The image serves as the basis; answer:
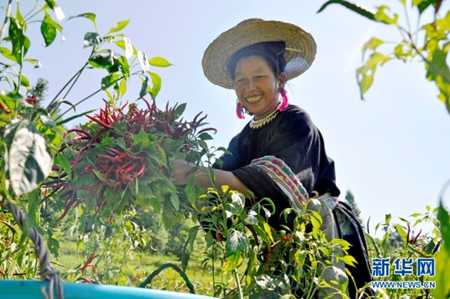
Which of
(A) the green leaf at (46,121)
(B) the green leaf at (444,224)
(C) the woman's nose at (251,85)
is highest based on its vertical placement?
(C) the woman's nose at (251,85)

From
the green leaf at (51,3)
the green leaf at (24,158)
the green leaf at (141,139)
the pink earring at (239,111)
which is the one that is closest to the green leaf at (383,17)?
the green leaf at (24,158)

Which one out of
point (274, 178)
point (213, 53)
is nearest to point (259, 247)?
point (274, 178)

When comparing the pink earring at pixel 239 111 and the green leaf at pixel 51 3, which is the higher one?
the pink earring at pixel 239 111

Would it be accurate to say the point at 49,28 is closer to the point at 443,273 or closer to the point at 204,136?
the point at 204,136

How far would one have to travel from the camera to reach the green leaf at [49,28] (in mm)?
549

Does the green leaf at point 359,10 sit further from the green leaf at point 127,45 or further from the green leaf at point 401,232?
the green leaf at point 401,232

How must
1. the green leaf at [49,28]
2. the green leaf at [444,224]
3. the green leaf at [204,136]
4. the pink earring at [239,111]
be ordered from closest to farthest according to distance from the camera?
1. the green leaf at [444,224]
2. the green leaf at [49,28]
3. the green leaf at [204,136]
4. the pink earring at [239,111]

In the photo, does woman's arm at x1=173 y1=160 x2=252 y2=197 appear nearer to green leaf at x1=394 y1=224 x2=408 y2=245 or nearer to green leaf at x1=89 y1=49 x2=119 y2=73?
green leaf at x1=89 y1=49 x2=119 y2=73

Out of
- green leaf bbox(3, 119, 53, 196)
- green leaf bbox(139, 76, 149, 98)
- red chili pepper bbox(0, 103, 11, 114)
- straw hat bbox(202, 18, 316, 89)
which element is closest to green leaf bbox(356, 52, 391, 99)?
green leaf bbox(3, 119, 53, 196)

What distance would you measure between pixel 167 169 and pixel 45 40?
273mm

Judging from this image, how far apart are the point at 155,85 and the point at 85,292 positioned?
37 centimetres

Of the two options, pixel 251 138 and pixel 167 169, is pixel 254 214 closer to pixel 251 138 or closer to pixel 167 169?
pixel 167 169

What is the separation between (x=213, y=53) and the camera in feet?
4.55

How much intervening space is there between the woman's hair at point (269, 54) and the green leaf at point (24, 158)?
957mm
